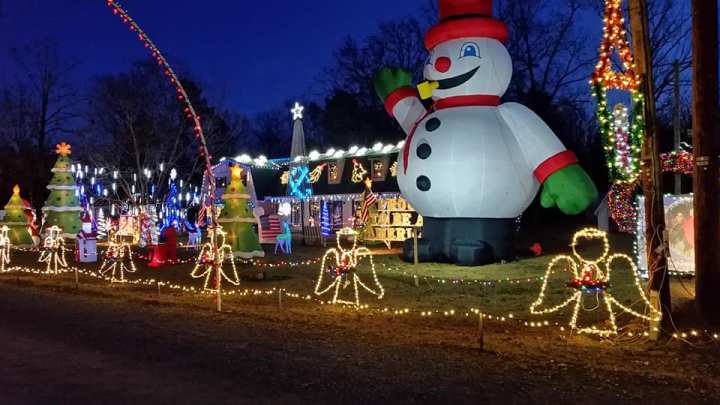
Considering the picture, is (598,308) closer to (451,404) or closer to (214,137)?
(451,404)

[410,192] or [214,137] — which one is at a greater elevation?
[214,137]

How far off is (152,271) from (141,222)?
8570mm

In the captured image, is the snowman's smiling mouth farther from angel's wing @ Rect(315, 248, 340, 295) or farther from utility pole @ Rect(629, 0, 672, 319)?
utility pole @ Rect(629, 0, 672, 319)

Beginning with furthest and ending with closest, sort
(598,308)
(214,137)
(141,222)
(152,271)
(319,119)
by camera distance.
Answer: (319,119) → (214,137) → (141,222) → (152,271) → (598,308)

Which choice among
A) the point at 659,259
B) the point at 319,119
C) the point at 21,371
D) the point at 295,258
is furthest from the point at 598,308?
the point at 319,119

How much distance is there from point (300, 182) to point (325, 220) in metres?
2.29

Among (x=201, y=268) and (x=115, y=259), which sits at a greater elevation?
(x=115, y=259)

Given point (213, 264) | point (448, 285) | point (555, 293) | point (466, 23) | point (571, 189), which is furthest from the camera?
point (466, 23)

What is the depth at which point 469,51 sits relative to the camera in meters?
16.6

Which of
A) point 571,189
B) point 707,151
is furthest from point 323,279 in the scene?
point 707,151

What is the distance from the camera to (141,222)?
2703 cm

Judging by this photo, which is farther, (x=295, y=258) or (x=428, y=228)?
(x=295, y=258)

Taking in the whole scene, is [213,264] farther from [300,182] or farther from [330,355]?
[300,182]

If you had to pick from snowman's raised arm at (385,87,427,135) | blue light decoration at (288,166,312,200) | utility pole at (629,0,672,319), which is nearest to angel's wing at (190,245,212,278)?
snowman's raised arm at (385,87,427,135)
